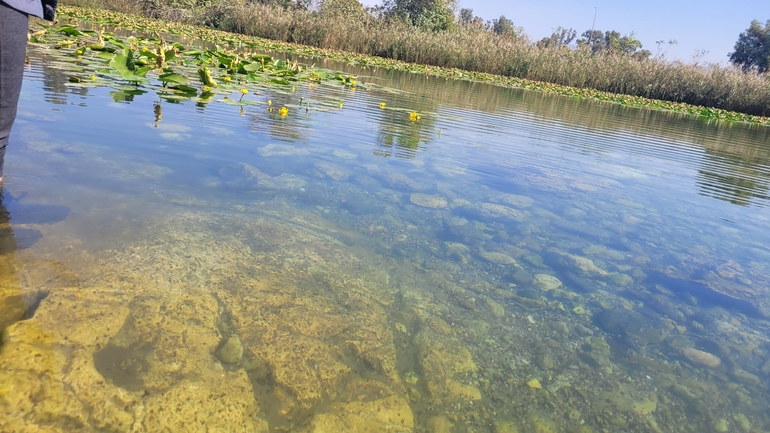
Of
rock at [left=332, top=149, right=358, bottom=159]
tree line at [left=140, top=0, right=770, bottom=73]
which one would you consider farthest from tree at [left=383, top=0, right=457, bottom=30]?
rock at [left=332, top=149, right=358, bottom=159]

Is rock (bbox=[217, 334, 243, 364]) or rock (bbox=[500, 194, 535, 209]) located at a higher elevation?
rock (bbox=[500, 194, 535, 209])

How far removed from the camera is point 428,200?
9.00 feet

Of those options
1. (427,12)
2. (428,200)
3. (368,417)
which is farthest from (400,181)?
(427,12)

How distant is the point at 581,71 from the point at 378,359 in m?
19.4

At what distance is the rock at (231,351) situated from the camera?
4.13 feet

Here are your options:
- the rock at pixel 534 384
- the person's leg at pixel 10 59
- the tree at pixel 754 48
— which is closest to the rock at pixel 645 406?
the rock at pixel 534 384

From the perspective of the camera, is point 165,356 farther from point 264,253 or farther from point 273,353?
point 264,253

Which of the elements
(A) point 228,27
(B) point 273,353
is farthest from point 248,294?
(A) point 228,27

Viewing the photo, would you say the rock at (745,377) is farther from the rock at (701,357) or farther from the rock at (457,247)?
the rock at (457,247)

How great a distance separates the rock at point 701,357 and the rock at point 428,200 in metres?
1.37

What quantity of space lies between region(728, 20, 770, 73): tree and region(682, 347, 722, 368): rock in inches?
1753

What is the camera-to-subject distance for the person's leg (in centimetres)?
146

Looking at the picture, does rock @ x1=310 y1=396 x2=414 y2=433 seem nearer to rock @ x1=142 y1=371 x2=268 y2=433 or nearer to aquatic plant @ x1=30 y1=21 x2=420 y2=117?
rock @ x1=142 y1=371 x2=268 y2=433

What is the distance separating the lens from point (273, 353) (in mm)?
1302
